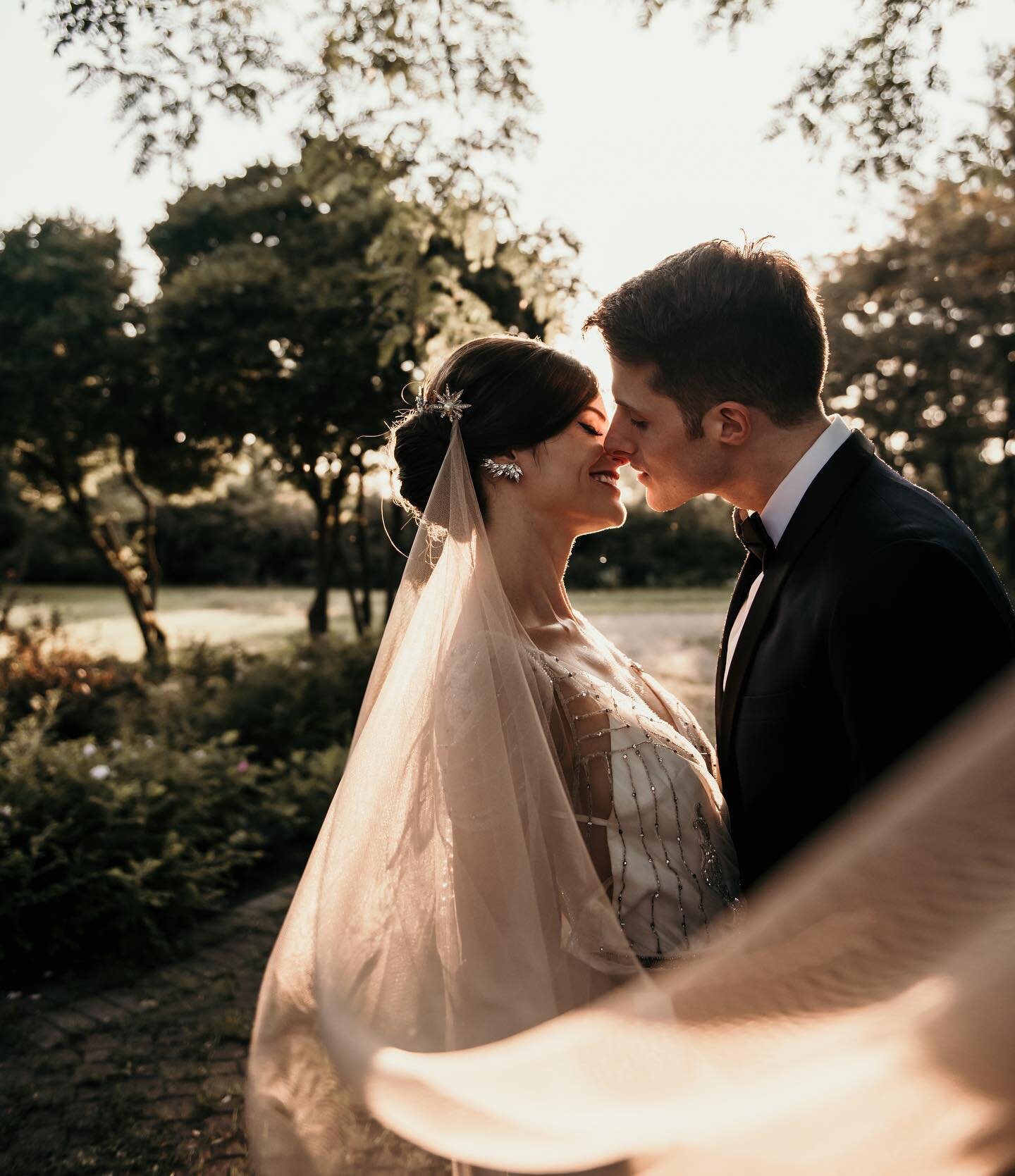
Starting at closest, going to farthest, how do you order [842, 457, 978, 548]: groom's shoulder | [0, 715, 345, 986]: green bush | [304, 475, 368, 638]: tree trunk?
[842, 457, 978, 548]: groom's shoulder, [0, 715, 345, 986]: green bush, [304, 475, 368, 638]: tree trunk

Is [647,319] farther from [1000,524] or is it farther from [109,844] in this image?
[1000,524]

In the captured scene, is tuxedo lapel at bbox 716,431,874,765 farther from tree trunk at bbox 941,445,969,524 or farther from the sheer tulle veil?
tree trunk at bbox 941,445,969,524

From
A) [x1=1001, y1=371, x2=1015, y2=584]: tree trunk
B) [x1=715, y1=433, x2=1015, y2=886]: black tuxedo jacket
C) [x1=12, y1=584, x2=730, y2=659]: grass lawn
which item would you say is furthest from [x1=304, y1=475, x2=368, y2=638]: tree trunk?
[x1=1001, y1=371, x2=1015, y2=584]: tree trunk

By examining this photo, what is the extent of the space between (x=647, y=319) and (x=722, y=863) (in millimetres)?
1368

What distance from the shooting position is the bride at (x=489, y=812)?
6.69 feet

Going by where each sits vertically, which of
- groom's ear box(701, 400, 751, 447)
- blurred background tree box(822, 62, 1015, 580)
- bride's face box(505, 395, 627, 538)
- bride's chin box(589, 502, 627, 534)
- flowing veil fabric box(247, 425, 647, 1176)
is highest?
blurred background tree box(822, 62, 1015, 580)

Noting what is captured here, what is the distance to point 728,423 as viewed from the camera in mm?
2389

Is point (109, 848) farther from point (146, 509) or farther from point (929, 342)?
point (929, 342)

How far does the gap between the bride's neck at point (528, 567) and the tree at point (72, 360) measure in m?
8.94

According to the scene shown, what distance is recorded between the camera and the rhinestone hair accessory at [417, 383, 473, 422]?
2766 mm

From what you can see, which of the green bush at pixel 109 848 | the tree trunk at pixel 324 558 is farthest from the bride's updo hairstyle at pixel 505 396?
the tree trunk at pixel 324 558

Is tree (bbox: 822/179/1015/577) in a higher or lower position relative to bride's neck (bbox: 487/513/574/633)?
higher

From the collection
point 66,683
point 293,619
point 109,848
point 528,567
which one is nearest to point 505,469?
point 528,567

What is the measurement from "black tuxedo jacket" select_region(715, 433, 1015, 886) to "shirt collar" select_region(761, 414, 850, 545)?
41 millimetres
